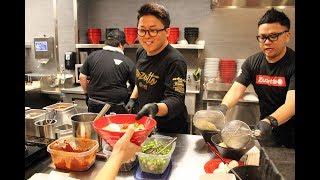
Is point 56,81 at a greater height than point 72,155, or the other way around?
point 56,81

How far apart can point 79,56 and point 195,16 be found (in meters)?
2.17

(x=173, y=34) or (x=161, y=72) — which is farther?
(x=173, y=34)

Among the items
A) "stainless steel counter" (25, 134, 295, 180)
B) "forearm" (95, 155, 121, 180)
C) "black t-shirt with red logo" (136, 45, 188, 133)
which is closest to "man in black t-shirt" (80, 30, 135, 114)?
"black t-shirt with red logo" (136, 45, 188, 133)

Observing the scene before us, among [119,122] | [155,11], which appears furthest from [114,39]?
[119,122]

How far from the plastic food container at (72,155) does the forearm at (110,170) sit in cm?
39

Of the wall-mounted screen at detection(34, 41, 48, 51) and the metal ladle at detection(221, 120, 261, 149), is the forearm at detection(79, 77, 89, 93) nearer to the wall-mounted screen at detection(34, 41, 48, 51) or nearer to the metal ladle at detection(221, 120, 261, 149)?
the wall-mounted screen at detection(34, 41, 48, 51)

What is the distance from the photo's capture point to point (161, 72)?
7.63ft

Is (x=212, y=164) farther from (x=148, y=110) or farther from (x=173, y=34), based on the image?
(x=173, y=34)

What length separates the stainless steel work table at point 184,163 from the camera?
5.04 ft

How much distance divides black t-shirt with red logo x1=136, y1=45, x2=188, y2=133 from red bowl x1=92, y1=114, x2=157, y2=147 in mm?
442

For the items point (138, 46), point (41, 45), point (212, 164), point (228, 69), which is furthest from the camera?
point (41, 45)

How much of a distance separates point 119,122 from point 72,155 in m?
0.35
